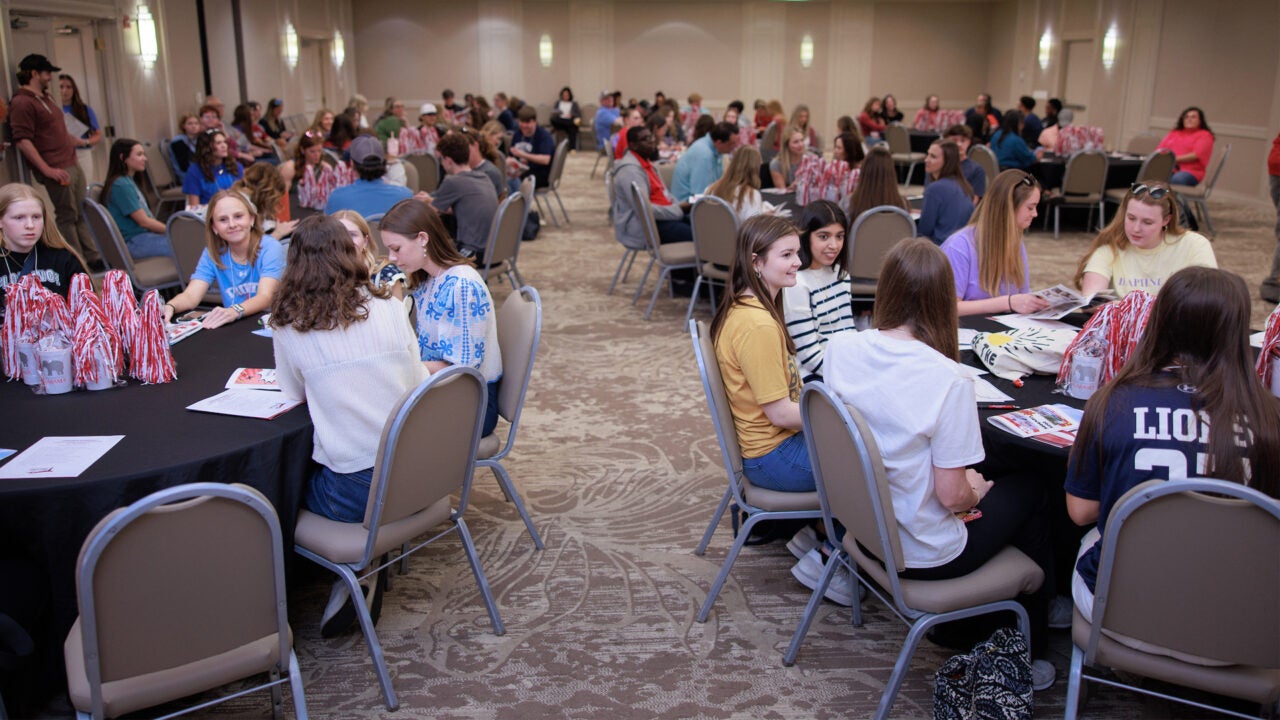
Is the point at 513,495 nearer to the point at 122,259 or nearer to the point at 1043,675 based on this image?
the point at 1043,675

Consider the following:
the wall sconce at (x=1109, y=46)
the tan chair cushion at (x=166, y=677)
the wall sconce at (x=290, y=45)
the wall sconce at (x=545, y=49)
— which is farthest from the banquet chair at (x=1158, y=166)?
the wall sconce at (x=545, y=49)

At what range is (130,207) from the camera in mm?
5820

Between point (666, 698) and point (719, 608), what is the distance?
1.64ft

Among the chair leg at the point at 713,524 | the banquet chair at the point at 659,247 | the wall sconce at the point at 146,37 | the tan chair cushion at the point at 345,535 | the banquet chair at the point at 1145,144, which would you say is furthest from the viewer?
the banquet chair at the point at 1145,144

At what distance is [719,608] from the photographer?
9.89 feet

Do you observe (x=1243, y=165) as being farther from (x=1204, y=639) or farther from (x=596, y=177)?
(x=1204, y=639)

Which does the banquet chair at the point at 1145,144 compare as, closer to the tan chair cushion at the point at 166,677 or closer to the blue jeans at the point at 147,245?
the blue jeans at the point at 147,245

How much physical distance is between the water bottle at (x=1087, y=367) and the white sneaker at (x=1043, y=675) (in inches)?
28.7

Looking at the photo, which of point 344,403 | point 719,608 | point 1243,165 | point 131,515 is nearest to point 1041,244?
point 1243,165

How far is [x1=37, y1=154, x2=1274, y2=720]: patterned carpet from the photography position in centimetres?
255

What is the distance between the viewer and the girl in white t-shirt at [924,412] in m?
2.20

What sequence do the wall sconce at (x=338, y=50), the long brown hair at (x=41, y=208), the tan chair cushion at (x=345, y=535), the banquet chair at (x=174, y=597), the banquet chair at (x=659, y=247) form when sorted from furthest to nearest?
1. the wall sconce at (x=338, y=50)
2. the banquet chair at (x=659, y=247)
3. the long brown hair at (x=41, y=208)
4. the tan chair cushion at (x=345, y=535)
5. the banquet chair at (x=174, y=597)

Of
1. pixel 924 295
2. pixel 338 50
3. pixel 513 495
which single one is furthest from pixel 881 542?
pixel 338 50

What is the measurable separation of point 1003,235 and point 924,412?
1856 millimetres
